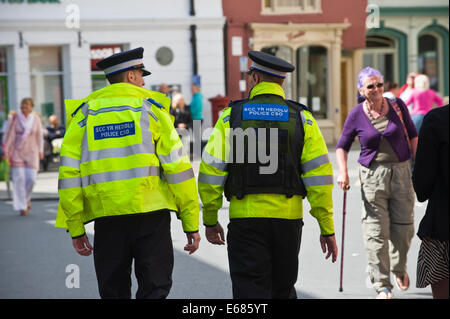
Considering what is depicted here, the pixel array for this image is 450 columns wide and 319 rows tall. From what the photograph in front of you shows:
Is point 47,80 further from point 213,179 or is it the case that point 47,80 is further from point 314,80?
point 213,179

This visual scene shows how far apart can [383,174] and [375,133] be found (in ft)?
1.12

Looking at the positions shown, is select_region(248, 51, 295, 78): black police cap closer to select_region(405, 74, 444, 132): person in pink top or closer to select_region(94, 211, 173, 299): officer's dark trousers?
select_region(94, 211, 173, 299): officer's dark trousers

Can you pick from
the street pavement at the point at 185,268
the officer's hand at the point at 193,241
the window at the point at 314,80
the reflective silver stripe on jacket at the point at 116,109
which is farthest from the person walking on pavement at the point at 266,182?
the window at the point at 314,80

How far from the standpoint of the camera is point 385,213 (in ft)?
23.9

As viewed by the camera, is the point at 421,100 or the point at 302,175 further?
the point at 421,100

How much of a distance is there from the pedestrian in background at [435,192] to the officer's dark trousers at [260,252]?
0.83m

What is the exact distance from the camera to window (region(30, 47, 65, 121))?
2356cm

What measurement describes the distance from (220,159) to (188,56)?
20.0 metres

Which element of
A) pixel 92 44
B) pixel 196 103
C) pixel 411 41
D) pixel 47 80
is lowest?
pixel 196 103

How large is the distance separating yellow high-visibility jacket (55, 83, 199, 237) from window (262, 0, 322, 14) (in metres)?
20.9

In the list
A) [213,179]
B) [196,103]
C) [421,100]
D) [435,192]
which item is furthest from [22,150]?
[435,192]

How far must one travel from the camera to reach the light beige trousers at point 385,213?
7.22 m
